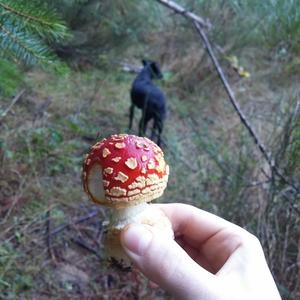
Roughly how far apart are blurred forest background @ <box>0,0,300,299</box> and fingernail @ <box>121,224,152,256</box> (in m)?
0.47

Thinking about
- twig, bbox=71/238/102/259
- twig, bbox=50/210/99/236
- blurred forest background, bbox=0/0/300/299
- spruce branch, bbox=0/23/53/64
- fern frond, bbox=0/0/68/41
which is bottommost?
twig, bbox=71/238/102/259

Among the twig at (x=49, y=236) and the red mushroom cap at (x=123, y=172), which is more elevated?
the red mushroom cap at (x=123, y=172)

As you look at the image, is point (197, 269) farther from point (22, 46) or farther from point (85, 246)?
point (85, 246)

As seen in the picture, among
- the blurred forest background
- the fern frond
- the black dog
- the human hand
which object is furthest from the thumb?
the black dog

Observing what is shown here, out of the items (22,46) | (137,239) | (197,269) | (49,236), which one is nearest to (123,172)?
(137,239)

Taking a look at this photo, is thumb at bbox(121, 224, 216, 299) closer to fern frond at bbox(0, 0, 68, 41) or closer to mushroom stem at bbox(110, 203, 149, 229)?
mushroom stem at bbox(110, 203, 149, 229)

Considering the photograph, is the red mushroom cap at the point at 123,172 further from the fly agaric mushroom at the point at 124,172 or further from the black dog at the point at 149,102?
the black dog at the point at 149,102

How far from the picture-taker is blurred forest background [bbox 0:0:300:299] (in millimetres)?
1774

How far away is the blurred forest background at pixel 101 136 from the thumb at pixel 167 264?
47 cm

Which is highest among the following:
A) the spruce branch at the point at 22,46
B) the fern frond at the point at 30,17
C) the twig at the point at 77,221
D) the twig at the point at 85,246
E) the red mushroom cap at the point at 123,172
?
the fern frond at the point at 30,17

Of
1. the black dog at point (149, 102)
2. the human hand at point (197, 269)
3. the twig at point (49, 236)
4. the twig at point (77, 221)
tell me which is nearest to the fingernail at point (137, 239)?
the human hand at point (197, 269)

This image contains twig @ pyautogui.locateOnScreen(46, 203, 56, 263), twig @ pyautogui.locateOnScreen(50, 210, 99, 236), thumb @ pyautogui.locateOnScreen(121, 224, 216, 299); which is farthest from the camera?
twig @ pyautogui.locateOnScreen(50, 210, 99, 236)

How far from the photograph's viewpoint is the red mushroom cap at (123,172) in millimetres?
924

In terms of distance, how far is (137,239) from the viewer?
0.95m
